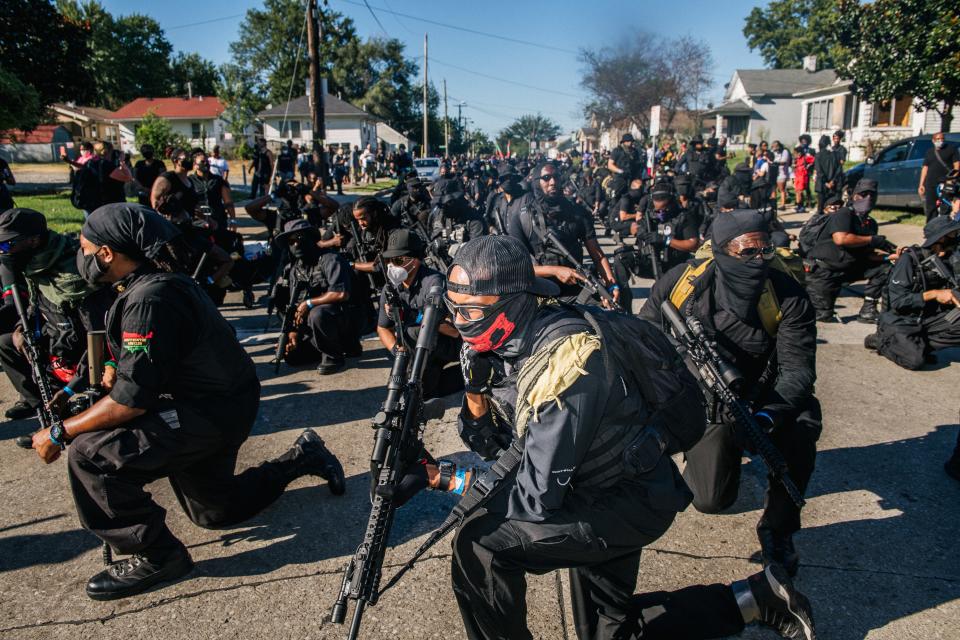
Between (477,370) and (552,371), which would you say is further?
(477,370)

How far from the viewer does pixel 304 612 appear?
292 centimetres

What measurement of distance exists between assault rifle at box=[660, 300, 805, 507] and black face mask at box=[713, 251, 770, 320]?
0.89 feet

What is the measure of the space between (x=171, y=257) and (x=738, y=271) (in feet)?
9.41

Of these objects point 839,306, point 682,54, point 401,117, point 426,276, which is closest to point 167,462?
point 426,276

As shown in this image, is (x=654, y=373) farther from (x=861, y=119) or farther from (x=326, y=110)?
(x=326, y=110)

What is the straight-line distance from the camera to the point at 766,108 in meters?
43.7

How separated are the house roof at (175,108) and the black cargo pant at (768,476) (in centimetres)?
7069

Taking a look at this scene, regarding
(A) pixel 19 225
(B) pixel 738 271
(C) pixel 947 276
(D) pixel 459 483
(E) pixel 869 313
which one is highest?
(A) pixel 19 225

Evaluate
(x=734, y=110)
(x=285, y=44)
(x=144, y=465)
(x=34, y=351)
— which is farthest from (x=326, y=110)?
(x=144, y=465)

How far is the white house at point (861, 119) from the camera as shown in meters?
26.1

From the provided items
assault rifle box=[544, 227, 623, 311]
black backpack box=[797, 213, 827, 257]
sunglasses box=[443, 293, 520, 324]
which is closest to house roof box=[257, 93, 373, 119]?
black backpack box=[797, 213, 827, 257]

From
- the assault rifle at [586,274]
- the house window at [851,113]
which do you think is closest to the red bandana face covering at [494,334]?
the assault rifle at [586,274]

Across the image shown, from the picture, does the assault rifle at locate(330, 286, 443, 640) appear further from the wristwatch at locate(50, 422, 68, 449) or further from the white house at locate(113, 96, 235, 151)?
the white house at locate(113, 96, 235, 151)

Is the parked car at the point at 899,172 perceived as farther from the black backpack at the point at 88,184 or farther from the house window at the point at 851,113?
the house window at the point at 851,113
